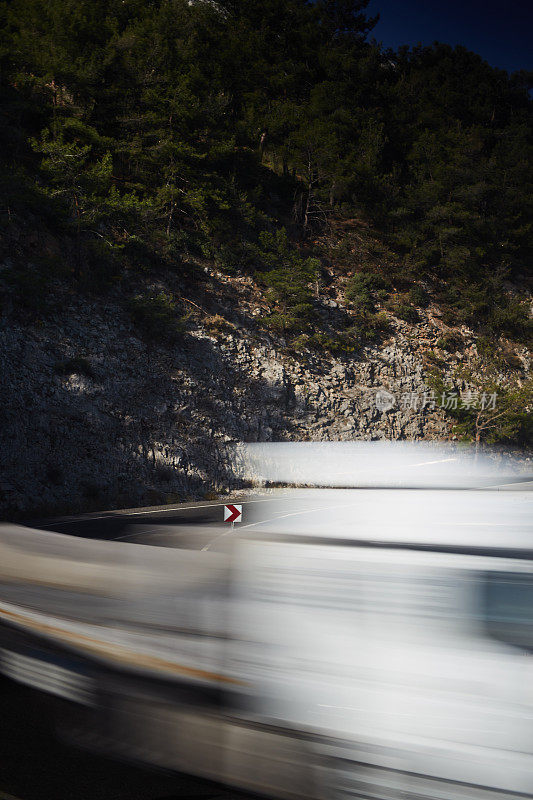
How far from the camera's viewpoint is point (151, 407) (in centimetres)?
2128

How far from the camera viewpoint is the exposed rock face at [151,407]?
17.6 metres

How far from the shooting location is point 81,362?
779 inches

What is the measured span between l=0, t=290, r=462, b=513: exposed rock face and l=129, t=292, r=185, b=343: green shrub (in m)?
0.57

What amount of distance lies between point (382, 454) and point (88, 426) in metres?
17.4

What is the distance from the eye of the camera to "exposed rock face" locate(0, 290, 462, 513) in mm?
17625

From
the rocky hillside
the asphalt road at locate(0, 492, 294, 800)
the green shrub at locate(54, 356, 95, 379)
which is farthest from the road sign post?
the green shrub at locate(54, 356, 95, 379)

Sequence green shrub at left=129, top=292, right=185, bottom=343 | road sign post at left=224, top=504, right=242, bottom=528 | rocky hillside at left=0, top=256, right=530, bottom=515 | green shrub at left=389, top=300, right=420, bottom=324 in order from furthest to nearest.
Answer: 1. green shrub at left=389, top=300, right=420, bottom=324
2. green shrub at left=129, top=292, right=185, bottom=343
3. rocky hillside at left=0, top=256, right=530, bottom=515
4. road sign post at left=224, top=504, right=242, bottom=528

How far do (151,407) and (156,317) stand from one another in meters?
A: 3.87

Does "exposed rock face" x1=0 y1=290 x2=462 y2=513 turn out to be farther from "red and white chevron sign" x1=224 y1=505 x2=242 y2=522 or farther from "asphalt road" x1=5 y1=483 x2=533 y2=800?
"asphalt road" x1=5 y1=483 x2=533 y2=800

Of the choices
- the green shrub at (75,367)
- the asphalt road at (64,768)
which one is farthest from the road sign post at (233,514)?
the green shrub at (75,367)

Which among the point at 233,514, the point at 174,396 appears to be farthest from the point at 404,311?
the point at 233,514

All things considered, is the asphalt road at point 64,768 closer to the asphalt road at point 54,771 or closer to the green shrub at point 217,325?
the asphalt road at point 54,771

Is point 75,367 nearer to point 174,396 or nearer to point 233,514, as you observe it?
point 174,396

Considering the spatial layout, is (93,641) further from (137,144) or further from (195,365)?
(137,144)
